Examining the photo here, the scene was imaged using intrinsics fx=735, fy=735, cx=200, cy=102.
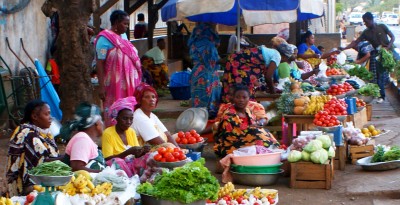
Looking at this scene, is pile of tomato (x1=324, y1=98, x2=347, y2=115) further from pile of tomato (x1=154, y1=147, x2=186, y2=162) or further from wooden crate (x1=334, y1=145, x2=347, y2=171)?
pile of tomato (x1=154, y1=147, x2=186, y2=162)

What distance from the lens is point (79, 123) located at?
589cm

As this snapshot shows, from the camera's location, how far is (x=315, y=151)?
296 inches

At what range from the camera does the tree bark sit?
9109 millimetres

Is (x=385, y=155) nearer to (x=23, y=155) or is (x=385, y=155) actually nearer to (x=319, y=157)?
(x=319, y=157)

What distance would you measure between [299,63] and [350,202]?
6.41 metres

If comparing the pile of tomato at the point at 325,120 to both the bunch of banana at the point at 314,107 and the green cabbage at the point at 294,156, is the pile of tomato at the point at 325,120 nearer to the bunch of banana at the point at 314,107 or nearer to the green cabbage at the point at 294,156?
the bunch of banana at the point at 314,107

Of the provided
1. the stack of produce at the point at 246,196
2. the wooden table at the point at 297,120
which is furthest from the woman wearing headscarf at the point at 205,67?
the stack of produce at the point at 246,196

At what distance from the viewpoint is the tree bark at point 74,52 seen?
9.11 m

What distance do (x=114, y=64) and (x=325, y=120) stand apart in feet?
8.18

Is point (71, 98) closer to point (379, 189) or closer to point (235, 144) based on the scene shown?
point (235, 144)

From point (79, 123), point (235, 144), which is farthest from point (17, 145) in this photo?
point (235, 144)

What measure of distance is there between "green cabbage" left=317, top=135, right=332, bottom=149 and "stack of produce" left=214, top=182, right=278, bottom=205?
1448 millimetres

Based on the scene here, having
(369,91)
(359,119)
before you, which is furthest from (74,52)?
(369,91)

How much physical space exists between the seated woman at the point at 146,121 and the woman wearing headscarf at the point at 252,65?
3.17 metres
